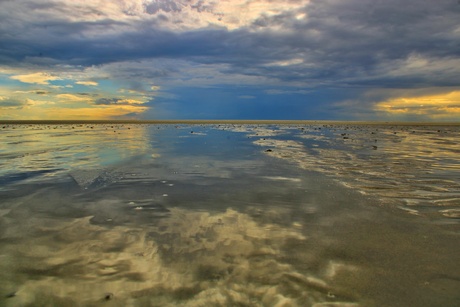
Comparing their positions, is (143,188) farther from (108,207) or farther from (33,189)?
(33,189)

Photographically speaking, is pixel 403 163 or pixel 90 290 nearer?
pixel 90 290

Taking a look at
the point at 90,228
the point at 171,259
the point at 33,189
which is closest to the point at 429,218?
the point at 171,259

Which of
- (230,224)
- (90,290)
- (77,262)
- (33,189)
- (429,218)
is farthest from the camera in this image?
(33,189)

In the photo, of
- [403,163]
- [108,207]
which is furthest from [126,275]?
[403,163]

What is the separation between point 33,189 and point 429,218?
949 cm

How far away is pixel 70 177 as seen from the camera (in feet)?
32.7

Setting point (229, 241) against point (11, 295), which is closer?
point (11, 295)

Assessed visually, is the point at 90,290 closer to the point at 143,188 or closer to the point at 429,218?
the point at 143,188

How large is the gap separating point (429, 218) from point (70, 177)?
9.87 metres

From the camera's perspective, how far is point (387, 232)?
5.24m

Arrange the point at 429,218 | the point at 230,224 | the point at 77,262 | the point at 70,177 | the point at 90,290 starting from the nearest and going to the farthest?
the point at 90,290 < the point at 77,262 < the point at 230,224 < the point at 429,218 < the point at 70,177

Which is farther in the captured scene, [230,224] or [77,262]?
[230,224]

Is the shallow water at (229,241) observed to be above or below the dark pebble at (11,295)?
above

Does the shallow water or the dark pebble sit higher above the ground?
the shallow water
